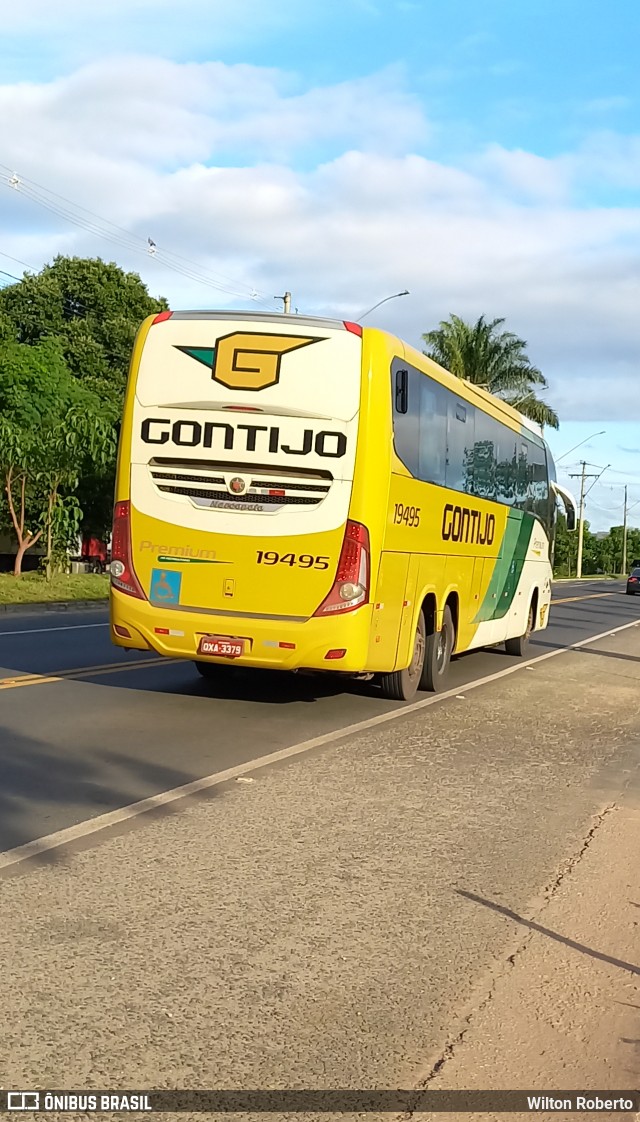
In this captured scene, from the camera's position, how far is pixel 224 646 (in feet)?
34.0

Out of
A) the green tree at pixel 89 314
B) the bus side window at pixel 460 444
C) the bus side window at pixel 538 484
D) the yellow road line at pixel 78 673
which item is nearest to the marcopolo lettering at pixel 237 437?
the yellow road line at pixel 78 673

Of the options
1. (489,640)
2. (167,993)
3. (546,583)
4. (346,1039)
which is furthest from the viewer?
(546,583)

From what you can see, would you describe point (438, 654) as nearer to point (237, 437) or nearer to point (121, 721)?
point (237, 437)

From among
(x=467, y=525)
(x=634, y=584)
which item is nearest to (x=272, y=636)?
(x=467, y=525)

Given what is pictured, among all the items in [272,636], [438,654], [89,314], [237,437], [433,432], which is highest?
[89,314]

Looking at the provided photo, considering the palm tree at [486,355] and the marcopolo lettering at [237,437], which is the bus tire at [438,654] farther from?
the palm tree at [486,355]

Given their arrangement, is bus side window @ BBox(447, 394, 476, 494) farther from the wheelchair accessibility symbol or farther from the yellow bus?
the wheelchair accessibility symbol

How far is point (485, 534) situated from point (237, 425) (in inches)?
221

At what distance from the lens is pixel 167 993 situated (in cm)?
434

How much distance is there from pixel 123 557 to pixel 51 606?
15077mm

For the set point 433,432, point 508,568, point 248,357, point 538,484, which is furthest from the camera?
point 538,484

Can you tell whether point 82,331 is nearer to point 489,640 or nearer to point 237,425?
point 489,640

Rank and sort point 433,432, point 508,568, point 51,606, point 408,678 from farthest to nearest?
point 51,606 < point 508,568 < point 408,678 < point 433,432

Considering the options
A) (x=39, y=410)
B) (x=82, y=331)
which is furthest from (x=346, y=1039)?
(x=82, y=331)
